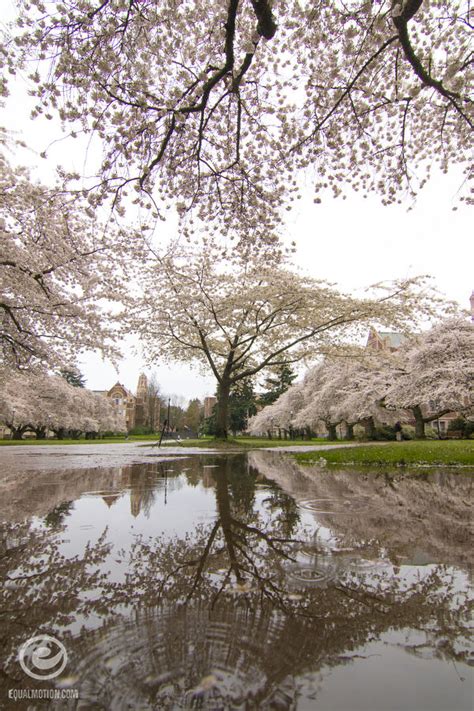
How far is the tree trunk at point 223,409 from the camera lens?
18469mm

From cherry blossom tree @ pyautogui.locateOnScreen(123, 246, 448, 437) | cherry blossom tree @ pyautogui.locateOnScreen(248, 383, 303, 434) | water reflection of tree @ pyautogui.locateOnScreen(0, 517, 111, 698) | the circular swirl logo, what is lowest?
the circular swirl logo

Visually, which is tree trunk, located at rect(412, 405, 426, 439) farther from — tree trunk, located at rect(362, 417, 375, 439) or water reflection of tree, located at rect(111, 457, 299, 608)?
water reflection of tree, located at rect(111, 457, 299, 608)

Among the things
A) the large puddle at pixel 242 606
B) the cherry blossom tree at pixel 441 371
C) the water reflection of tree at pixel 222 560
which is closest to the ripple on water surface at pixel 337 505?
the large puddle at pixel 242 606

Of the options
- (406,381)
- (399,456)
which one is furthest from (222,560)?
(406,381)

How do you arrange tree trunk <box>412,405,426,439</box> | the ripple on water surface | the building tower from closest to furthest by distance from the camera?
the ripple on water surface < tree trunk <box>412,405,426,439</box> < the building tower

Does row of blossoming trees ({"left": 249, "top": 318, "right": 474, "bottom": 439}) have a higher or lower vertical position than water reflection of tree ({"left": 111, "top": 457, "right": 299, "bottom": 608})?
higher

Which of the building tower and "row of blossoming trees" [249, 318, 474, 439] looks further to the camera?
the building tower

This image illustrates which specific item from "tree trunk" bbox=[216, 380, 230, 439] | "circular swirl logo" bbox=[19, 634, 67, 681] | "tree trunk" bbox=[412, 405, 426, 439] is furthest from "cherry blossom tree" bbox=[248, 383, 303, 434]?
"circular swirl logo" bbox=[19, 634, 67, 681]

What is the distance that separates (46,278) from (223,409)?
34.8 feet

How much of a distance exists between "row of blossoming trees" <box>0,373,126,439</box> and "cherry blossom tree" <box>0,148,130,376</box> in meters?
16.0

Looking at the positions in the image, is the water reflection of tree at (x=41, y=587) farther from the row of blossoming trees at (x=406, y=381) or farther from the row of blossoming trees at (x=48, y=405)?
the row of blossoming trees at (x=48, y=405)

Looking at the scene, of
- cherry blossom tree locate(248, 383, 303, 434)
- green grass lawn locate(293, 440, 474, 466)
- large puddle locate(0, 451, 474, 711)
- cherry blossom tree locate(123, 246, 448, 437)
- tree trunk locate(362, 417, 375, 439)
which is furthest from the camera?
cherry blossom tree locate(248, 383, 303, 434)

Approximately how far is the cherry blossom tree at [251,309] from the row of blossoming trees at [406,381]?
6.87 feet

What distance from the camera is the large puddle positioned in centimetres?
137
